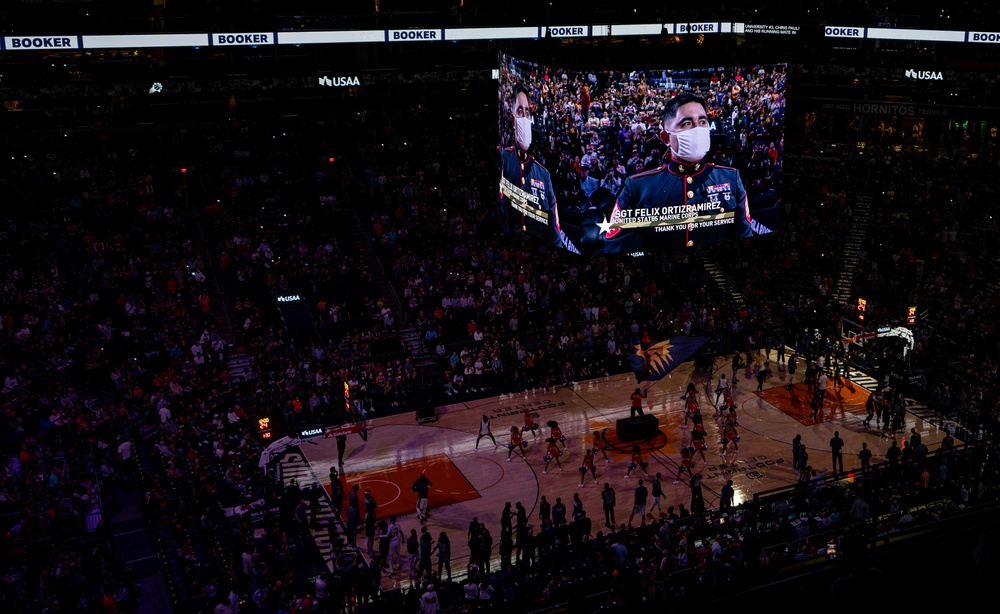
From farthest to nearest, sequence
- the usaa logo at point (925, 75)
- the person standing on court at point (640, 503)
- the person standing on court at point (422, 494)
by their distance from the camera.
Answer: the usaa logo at point (925, 75) → the person standing on court at point (422, 494) → the person standing on court at point (640, 503)

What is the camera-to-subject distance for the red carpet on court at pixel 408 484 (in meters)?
29.0

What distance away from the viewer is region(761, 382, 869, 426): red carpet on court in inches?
1347

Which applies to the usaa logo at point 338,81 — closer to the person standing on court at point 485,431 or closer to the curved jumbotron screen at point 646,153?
the curved jumbotron screen at point 646,153

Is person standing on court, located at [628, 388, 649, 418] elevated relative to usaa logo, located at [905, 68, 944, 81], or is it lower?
lower

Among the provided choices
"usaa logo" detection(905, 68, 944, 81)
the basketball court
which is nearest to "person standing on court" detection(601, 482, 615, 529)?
the basketball court

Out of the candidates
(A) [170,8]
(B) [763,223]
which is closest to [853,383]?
(B) [763,223]

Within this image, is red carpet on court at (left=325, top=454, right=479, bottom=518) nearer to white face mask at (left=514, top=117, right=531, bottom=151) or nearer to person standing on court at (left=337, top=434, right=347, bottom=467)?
person standing on court at (left=337, top=434, right=347, bottom=467)

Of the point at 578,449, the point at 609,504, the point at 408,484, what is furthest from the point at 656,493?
the point at 408,484

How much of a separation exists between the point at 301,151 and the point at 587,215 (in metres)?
17.6

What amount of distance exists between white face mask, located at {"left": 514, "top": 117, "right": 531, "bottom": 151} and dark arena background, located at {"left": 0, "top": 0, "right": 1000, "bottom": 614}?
164 millimetres

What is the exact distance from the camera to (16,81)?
41.6 meters

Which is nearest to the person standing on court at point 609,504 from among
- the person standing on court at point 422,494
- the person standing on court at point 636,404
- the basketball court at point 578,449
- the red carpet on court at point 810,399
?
the basketball court at point 578,449

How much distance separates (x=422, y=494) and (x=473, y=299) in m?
12.7

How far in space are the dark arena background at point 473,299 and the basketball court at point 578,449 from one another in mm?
151
